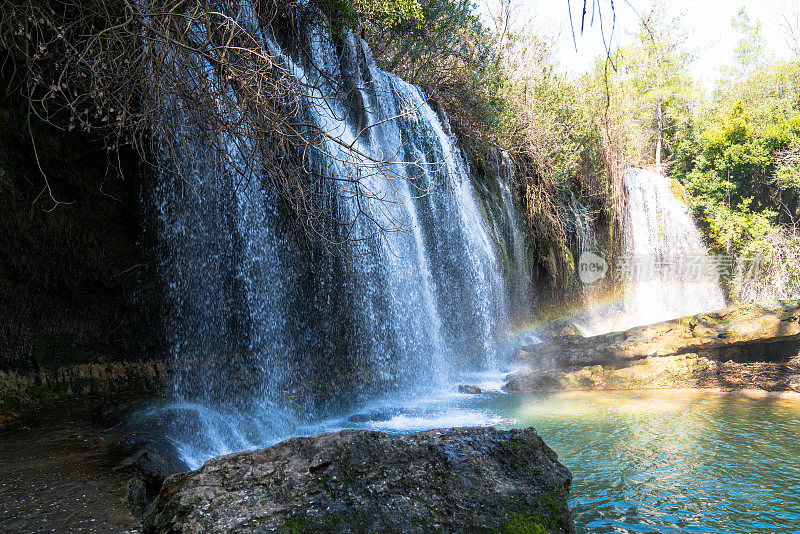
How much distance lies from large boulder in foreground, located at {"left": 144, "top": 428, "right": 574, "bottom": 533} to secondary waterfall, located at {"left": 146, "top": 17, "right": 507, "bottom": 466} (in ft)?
7.50

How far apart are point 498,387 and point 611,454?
341 centimetres

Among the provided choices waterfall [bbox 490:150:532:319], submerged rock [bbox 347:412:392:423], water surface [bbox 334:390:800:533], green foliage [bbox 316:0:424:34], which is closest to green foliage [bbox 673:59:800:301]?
waterfall [bbox 490:150:532:319]

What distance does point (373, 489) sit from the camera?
225 centimetres

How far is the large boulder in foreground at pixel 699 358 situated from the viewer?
7.49 m

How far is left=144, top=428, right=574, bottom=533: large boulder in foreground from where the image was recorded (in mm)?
2074

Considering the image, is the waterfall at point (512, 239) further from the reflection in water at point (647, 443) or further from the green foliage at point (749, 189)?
the green foliage at point (749, 189)

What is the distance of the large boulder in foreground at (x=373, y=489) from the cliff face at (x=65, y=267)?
3834 millimetres

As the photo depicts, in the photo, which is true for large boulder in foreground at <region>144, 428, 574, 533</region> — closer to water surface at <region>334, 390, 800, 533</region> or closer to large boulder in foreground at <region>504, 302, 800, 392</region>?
water surface at <region>334, 390, 800, 533</region>

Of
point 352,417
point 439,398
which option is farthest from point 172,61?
point 439,398

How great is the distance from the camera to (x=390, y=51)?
1148 centimetres

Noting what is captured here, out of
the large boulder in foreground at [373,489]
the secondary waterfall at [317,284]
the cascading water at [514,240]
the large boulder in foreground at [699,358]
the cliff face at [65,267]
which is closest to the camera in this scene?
the large boulder in foreground at [373,489]

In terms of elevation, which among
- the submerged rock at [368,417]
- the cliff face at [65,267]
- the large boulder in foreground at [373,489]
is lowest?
the submerged rock at [368,417]

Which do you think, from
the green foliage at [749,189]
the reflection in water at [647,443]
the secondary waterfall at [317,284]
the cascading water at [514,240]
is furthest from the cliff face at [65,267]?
the green foliage at [749,189]

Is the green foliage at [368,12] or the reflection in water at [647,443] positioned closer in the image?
the reflection in water at [647,443]
